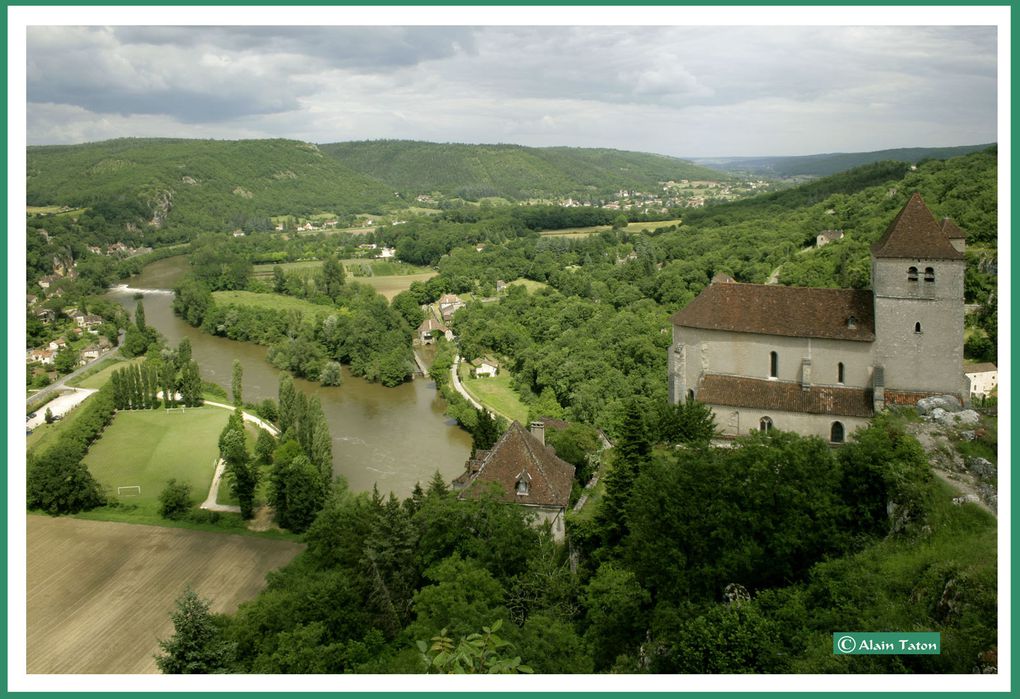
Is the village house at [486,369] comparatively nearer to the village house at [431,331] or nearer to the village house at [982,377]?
the village house at [431,331]

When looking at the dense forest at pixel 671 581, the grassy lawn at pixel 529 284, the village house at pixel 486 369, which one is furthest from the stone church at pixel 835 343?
the grassy lawn at pixel 529 284

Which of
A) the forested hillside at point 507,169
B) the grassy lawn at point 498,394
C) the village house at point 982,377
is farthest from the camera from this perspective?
the forested hillside at point 507,169

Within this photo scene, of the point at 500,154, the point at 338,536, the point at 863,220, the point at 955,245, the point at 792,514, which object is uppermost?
the point at 500,154

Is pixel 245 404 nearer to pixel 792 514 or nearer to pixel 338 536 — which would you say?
pixel 338 536

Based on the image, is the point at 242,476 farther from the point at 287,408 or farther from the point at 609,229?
the point at 609,229

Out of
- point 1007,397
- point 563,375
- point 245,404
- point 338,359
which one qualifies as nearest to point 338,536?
point 1007,397

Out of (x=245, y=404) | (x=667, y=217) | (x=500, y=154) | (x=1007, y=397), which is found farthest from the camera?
(x=500, y=154)
